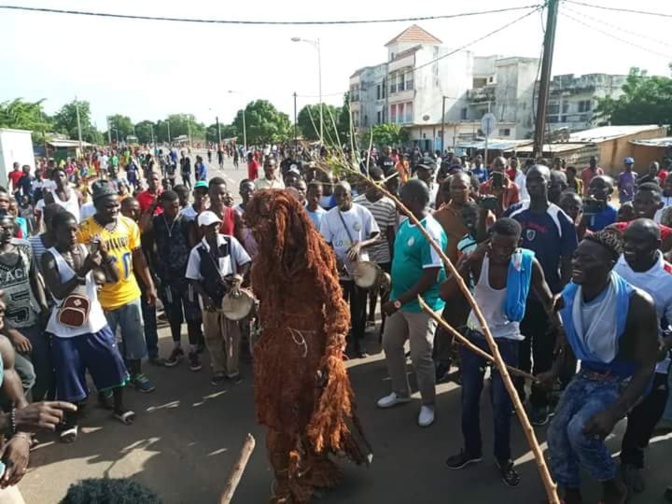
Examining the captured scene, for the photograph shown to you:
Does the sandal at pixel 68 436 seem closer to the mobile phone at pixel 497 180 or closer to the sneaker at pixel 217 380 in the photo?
the sneaker at pixel 217 380

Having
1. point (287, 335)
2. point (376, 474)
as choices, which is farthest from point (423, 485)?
point (287, 335)

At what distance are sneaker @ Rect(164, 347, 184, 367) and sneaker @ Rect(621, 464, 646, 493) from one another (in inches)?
162

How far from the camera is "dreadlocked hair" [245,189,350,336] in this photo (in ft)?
9.30

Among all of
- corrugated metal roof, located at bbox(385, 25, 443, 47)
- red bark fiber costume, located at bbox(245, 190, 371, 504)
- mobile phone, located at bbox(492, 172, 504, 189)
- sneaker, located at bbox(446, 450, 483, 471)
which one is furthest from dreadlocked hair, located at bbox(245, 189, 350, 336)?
corrugated metal roof, located at bbox(385, 25, 443, 47)

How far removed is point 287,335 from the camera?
119 inches

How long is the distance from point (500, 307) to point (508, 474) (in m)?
1.11

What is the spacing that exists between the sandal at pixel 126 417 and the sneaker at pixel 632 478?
12.1ft

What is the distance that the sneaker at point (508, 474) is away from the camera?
3.33m

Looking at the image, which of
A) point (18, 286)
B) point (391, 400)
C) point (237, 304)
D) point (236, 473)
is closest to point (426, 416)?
point (391, 400)

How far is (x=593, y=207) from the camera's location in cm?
587

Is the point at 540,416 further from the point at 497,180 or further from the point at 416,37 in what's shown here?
the point at 416,37

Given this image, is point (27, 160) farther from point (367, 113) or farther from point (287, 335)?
point (367, 113)

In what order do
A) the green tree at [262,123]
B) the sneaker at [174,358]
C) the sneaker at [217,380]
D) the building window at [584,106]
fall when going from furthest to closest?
1. the green tree at [262,123]
2. the building window at [584,106]
3. the sneaker at [174,358]
4. the sneaker at [217,380]

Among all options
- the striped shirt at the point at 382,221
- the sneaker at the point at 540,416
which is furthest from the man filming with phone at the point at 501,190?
the sneaker at the point at 540,416
